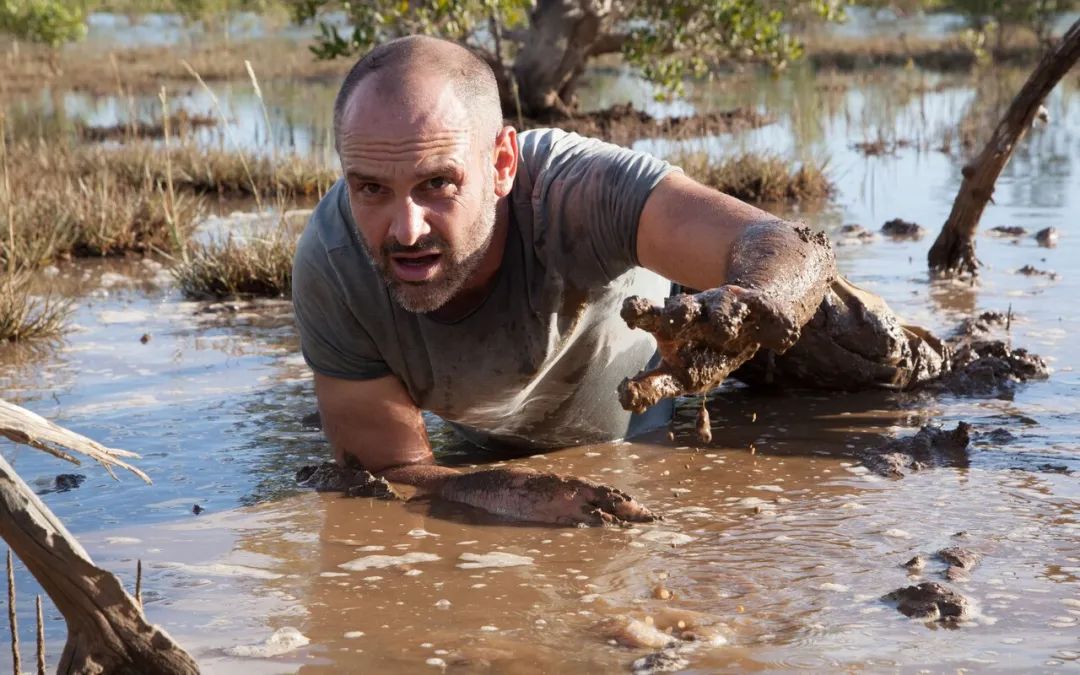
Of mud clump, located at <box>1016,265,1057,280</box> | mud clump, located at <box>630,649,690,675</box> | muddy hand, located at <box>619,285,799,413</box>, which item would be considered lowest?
mud clump, located at <box>630,649,690,675</box>

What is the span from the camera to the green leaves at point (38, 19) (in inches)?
877

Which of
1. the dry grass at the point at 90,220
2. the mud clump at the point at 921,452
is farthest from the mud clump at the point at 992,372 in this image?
the dry grass at the point at 90,220

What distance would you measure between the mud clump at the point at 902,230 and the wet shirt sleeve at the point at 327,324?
5.31 metres

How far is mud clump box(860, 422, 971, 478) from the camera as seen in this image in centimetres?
450

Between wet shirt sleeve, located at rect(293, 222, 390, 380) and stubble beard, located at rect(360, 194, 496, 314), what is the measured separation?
0.90 ft

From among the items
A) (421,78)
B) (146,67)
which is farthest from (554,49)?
(146,67)

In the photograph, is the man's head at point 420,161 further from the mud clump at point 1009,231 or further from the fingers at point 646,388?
the mud clump at point 1009,231

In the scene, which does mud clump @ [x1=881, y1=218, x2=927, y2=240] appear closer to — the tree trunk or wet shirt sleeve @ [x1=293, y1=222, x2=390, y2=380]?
wet shirt sleeve @ [x1=293, y1=222, x2=390, y2=380]

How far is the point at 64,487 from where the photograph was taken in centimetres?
464

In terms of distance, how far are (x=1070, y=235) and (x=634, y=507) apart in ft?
18.4

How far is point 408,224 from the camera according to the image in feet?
12.5

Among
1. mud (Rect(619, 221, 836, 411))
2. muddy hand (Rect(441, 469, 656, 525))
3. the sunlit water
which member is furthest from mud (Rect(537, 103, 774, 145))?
mud (Rect(619, 221, 836, 411))

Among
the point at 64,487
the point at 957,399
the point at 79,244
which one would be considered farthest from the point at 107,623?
the point at 79,244

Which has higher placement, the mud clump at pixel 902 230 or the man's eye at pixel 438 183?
the man's eye at pixel 438 183
